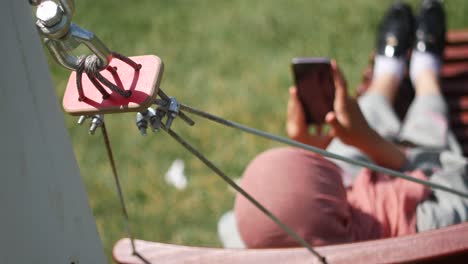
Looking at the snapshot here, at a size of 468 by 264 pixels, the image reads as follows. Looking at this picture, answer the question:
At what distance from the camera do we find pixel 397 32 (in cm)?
183

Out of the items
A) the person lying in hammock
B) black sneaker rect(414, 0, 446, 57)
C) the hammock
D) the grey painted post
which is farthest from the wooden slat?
black sneaker rect(414, 0, 446, 57)

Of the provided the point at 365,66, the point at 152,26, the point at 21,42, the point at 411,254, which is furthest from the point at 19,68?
the point at 152,26

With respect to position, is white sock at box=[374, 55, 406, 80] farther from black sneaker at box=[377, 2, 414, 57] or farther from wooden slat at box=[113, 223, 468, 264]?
wooden slat at box=[113, 223, 468, 264]

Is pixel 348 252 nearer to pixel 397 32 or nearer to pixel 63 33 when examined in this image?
pixel 63 33

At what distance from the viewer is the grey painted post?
569 millimetres

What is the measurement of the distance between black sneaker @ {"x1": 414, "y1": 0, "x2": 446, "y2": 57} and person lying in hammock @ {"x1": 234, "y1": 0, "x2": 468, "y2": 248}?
11 cm

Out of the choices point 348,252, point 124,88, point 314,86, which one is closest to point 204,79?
point 314,86

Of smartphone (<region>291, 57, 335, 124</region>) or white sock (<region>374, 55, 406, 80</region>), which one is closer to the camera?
smartphone (<region>291, 57, 335, 124</region>)

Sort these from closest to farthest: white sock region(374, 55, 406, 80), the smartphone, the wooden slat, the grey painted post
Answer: the grey painted post < the wooden slat < the smartphone < white sock region(374, 55, 406, 80)

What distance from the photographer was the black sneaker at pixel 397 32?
177 cm

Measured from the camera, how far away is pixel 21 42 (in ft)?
A: 1.88

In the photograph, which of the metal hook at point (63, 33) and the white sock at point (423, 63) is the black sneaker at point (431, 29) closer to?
the white sock at point (423, 63)

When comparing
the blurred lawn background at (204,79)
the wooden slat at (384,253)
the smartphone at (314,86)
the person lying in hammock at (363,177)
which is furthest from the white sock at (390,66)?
the wooden slat at (384,253)

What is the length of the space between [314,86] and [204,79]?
33.6 inches
